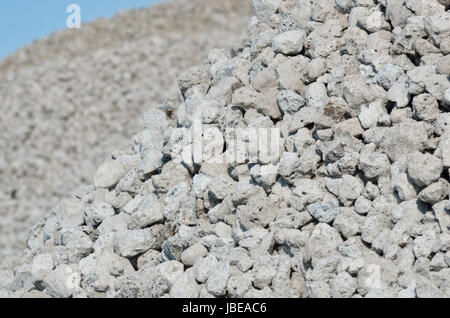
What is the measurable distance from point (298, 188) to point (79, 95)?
32.5 ft

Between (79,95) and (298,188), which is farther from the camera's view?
(79,95)

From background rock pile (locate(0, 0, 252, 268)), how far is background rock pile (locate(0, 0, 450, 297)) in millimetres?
5378

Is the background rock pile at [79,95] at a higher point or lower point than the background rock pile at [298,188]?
higher

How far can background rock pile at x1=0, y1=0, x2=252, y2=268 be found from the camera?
10.1 m

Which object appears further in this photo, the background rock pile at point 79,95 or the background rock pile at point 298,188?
the background rock pile at point 79,95

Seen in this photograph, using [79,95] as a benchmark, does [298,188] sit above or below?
below

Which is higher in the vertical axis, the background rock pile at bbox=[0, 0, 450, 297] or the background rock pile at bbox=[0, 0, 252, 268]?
the background rock pile at bbox=[0, 0, 252, 268]

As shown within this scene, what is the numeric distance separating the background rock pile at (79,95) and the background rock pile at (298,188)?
5.38 m

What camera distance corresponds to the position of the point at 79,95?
12273 millimetres

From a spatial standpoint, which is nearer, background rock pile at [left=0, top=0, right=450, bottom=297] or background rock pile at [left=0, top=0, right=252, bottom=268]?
background rock pile at [left=0, top=0, right=450, bottom=297]

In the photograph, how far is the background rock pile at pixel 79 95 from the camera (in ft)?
33.0

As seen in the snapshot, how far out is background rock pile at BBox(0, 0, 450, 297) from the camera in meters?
2.73
